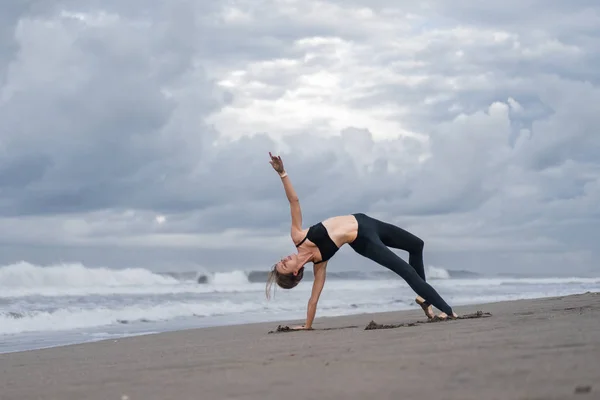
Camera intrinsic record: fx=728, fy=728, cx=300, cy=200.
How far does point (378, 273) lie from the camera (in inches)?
2178

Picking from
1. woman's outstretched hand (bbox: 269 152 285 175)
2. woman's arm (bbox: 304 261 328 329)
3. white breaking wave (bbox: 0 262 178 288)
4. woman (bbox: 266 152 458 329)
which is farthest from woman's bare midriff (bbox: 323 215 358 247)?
white breaking wave (bbox: 0 262 178 288)

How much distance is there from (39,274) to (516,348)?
26.2 metres

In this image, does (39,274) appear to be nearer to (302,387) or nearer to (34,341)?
(34,341)

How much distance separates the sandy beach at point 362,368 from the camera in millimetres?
3078

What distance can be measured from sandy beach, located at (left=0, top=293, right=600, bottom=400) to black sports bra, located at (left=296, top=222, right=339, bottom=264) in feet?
3.34

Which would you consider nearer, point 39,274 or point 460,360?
point 460,360

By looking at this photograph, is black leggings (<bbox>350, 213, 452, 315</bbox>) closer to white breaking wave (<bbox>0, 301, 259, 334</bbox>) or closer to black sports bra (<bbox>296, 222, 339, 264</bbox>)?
black sports bra (<bbox>296, 222, 339, 264</bbox>)

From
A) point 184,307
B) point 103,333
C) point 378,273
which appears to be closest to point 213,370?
point 103,333

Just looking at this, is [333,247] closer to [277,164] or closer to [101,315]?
[277,164]

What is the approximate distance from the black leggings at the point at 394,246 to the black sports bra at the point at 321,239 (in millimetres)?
247

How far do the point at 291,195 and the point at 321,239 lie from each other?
504mm

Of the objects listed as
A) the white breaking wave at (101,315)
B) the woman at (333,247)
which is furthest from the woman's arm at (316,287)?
the white breaking wave at (101,315)

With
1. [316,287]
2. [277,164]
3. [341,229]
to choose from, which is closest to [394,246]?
[341,229]

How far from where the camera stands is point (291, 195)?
678 centimetres
